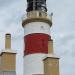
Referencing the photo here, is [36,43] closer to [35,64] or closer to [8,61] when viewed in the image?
[35,64]

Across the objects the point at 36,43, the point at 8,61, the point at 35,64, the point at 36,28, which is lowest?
the point at 8,61

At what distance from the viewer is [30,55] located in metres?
30.0

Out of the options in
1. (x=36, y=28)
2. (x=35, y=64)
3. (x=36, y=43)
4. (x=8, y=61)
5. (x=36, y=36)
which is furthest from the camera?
(x=36, y=28)

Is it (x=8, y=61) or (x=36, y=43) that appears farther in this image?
(x=36, y=43)

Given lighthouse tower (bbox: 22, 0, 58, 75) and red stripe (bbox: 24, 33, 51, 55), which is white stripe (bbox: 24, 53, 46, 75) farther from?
red stripe (bbox: 24, 33, 51, 55)

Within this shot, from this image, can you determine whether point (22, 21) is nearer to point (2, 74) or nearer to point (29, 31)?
point (29, 31)

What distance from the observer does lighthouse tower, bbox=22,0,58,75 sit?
1172 inches

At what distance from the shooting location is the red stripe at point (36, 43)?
30.0 meters

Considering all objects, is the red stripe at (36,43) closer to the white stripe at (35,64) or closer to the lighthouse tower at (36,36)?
the lighthouse tower at (36,36)

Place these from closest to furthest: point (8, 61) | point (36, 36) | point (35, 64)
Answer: point (8, 61), point (35, 64), point (36, 36)

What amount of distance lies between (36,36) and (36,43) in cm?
52

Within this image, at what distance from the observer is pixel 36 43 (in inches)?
1192

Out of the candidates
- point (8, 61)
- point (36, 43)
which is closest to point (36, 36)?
point (36, 43)

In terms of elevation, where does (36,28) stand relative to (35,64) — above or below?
above
